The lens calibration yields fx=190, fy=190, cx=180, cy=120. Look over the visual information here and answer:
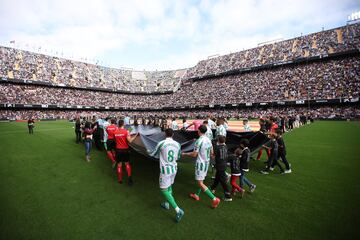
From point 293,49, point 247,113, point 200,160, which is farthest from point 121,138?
point 293,49

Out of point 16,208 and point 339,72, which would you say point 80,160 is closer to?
point 16,208

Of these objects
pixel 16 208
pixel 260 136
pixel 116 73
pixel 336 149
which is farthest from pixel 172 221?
pixel 116 73

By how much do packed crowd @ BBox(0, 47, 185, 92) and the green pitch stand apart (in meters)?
53.6

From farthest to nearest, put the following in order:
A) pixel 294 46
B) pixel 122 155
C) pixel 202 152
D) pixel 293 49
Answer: pixel 294 46
pixel 293 49
pixel 122 155
pixel 202 152

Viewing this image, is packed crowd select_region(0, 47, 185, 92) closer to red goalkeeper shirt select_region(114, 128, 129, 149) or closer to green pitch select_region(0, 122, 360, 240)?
green pitch select_region(0, 122, 360, 240)

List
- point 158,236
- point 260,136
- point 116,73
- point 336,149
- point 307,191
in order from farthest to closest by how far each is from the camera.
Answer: point 116,73 → point 336,149 → point 260,136 → point 307,191 → point 158,236

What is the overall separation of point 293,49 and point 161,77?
48.3 m

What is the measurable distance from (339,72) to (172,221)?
4755 cm

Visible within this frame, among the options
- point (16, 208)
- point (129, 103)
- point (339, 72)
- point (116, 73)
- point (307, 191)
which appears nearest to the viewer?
point (16, 208)

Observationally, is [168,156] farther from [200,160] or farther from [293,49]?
[293,49]

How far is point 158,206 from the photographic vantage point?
5012mm

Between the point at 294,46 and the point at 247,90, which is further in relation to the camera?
the point at 294,46

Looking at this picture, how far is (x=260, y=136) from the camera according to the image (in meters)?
8.52

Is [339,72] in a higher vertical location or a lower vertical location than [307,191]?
higher
